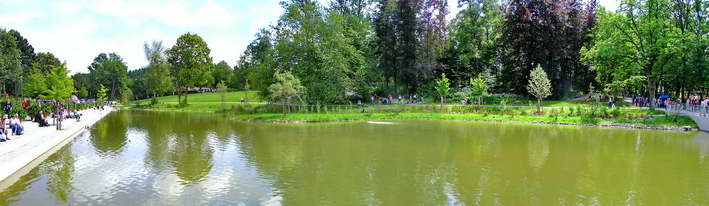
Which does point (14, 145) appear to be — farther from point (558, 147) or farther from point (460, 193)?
point (558, 147)

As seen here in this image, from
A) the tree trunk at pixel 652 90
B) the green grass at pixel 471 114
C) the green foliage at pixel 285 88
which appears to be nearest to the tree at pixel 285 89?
the green foliage at pixel 285 88

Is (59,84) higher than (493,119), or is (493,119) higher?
(59,84)

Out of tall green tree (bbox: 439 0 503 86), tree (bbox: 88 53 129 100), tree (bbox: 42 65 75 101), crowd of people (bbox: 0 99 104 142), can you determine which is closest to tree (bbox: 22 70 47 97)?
tree (bbox: 42 65 75 101)

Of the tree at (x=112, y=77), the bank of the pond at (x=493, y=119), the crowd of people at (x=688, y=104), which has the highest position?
the tree at (x=112, y=77)

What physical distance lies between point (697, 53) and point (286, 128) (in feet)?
123

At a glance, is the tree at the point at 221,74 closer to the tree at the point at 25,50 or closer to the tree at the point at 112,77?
the tree at the point at 112,77

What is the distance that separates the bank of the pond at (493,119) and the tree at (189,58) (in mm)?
27298

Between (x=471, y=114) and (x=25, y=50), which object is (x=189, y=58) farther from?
(x=471, y=114)

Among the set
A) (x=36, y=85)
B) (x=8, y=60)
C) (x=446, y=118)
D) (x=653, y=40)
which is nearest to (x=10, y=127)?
(x=446, y=118)

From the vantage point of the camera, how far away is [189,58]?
6350cm

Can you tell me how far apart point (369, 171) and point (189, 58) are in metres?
56.2

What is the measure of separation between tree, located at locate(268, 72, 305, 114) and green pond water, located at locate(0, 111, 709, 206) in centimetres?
1340

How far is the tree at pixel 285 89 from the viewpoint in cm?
3838

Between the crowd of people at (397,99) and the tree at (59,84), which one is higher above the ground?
the tree at (59,84)
